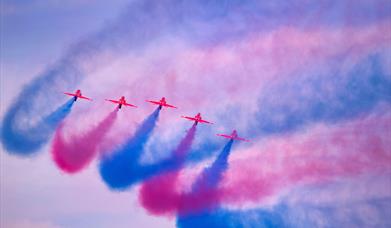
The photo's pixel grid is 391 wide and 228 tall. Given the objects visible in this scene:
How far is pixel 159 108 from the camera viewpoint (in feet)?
309

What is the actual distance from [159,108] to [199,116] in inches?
197

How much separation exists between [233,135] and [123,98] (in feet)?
47.0

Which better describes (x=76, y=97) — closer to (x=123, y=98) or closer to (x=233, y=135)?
(x=123, y=98)

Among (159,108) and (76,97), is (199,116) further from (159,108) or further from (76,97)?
(76,97)

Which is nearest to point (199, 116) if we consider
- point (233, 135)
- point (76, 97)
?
point (233, 135)

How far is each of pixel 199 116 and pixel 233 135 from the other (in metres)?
4.91

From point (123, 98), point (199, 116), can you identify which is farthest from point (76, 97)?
point (199, 116)

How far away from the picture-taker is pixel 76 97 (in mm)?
94812

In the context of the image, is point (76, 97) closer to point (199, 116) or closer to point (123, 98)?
point (123, 98)

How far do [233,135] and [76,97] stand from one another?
1996 cm

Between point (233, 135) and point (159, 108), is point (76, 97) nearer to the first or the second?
point (159, 108)

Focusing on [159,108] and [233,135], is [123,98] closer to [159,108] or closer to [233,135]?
[159,108]

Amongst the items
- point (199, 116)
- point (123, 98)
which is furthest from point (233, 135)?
point (123, 98)

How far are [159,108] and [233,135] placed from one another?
9.79 metres
